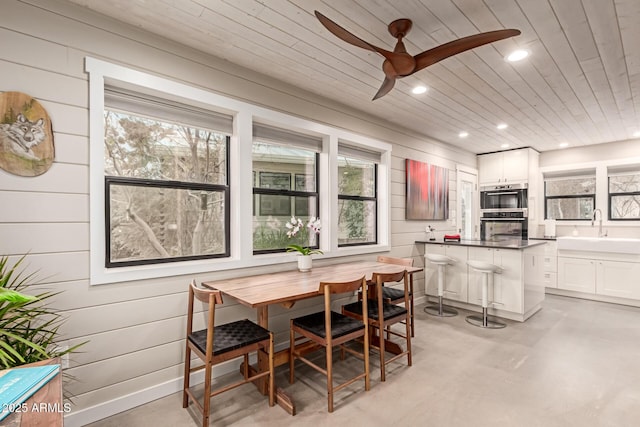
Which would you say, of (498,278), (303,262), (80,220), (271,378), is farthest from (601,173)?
(80,220)

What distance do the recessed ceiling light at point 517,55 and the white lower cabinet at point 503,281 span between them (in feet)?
7.48

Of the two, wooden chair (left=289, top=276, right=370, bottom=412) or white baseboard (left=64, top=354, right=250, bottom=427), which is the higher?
wooden chair (left=289, top=276, right=370, bottom=412)

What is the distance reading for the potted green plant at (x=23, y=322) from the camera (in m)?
1.27

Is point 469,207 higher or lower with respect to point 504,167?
lower

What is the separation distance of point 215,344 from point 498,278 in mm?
3576

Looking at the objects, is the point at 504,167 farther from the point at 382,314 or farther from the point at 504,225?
the point at 382,314

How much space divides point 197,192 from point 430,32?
2.19m

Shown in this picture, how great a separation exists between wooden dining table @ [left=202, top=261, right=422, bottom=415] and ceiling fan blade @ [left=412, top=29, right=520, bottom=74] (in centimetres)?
176

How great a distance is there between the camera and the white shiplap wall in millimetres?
1802

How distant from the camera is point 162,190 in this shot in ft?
8.09

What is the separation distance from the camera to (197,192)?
2654 millimetres

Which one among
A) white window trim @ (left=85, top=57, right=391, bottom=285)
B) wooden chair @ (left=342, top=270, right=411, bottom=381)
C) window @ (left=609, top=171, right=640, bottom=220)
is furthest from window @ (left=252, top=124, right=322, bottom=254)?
window @ (left=609, top=171, right=640, bottom=220)

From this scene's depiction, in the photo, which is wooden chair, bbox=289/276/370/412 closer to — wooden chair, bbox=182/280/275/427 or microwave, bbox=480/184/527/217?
wooden chair, bbox=182/280/275/427

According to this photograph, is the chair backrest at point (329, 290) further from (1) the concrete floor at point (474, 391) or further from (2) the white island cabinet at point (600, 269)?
(2) the white island cabinet at point (600, 269)
